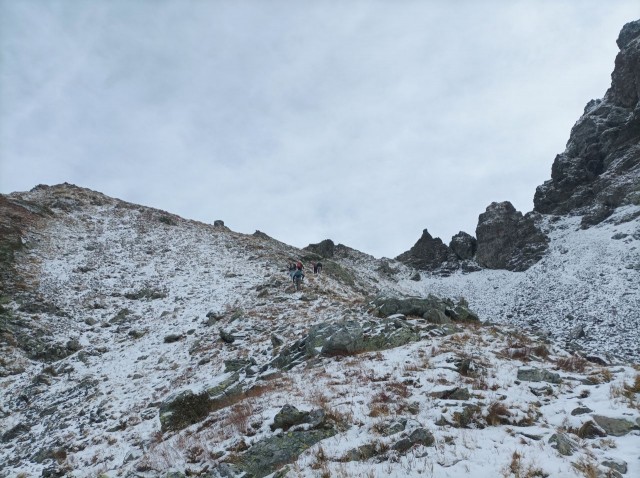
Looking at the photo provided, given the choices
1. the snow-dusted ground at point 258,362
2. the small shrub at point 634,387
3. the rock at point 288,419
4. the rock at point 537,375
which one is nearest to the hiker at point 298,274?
the snow-dusted ground at point 258,362

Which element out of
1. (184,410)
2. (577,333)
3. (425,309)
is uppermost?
(425,309)

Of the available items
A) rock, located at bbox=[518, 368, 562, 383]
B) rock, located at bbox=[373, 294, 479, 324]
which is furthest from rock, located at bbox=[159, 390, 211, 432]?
rock, located at bbox=[373, 294, 479, 324]

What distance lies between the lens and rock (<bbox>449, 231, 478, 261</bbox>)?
69.2 metres

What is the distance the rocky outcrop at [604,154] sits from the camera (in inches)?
2301

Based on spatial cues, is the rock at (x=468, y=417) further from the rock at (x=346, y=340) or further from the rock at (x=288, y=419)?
the rock at (x=346, y=340)

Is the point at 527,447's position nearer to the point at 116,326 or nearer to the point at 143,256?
the point at 116,326

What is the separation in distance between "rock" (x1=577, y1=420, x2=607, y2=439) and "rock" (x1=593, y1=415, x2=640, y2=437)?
124 mm

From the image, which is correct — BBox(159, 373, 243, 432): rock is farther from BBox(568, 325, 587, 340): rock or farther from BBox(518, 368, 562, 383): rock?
BBox(568, 325, 587, 340): rock

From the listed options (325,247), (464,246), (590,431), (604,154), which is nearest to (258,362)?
(590,431)

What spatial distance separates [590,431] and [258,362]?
40.7ft

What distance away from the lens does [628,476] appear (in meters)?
5.95

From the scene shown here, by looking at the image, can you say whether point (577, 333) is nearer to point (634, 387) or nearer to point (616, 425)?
point (634, 387)

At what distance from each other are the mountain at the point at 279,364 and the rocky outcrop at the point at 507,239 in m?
8.97

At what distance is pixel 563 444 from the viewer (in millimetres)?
6734
